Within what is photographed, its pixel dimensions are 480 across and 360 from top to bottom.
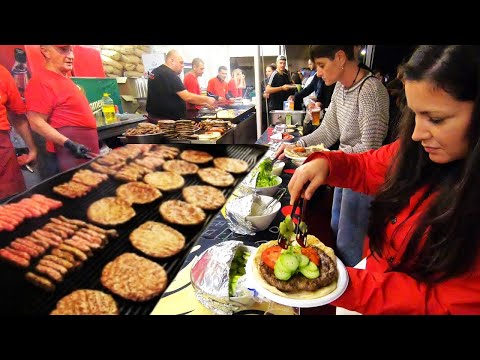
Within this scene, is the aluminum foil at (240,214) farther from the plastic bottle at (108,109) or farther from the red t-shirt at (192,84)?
the plastic bottle at (108,109)

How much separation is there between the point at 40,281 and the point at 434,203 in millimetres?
1637

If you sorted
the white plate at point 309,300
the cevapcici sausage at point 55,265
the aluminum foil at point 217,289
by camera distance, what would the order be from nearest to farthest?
1. the white plate at point 309,300
2. the aluminum foil at point 217,289
3. the cevapcici sausage at point 55,265

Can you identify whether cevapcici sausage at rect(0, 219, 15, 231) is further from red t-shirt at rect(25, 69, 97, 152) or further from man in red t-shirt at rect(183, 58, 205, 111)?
man in red t-shirt at rect(183, 58, 205, 111)

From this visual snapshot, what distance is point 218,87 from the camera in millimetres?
1507

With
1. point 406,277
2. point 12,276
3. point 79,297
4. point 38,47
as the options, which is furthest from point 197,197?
point 406,277

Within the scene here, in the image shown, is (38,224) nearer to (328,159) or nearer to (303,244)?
(303,244)

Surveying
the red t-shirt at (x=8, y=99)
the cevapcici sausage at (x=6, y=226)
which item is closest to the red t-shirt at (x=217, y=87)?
the red t-shirt at (x=8, y=99)

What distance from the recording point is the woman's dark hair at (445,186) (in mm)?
800

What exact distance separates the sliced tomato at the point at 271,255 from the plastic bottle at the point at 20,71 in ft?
3.88

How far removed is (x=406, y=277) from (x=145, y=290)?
3.41 ft

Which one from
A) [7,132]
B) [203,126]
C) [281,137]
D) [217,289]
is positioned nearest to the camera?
[217,289]

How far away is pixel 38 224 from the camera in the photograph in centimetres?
144

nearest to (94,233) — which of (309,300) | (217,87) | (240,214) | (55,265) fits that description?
(55,265)

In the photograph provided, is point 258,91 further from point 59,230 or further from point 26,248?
point 26,248
